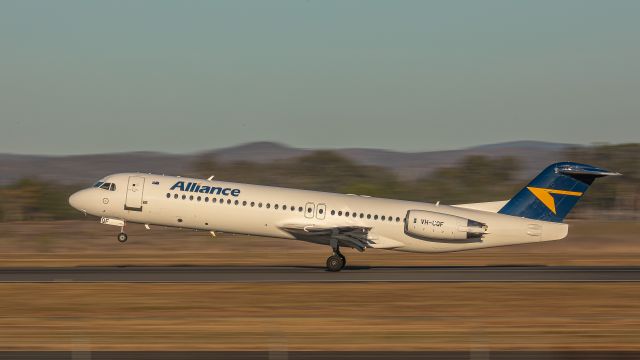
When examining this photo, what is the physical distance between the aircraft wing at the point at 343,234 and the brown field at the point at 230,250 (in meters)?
5.04

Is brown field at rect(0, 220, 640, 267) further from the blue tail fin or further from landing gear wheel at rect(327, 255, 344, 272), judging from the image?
landing gear wheel at rect(327, 255, 344, 272)

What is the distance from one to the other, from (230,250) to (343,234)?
20735 mm

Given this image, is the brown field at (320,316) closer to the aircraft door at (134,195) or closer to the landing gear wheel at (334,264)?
the landing gear wheel at (334,264)

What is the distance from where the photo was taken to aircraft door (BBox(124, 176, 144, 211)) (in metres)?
35.7

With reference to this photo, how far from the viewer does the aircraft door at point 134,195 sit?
35.7 metres

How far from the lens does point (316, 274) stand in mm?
33438

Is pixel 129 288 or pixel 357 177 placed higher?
pixel 357 177

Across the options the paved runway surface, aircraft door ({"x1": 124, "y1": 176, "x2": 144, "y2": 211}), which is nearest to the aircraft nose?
aircraft door ({"x1": 124, "y1": 176, "x2": 144, "y2": 211})

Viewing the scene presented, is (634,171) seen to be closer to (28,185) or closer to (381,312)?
(28,185)

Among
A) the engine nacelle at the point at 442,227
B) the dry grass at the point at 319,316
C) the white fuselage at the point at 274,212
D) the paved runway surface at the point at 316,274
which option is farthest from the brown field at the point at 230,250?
the dry grass at the point at 319,316

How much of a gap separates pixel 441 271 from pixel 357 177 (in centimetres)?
8511

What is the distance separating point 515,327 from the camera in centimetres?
2078

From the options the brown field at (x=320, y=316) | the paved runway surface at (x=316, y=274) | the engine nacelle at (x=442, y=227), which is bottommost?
the brown field at (x=320, y=316)
